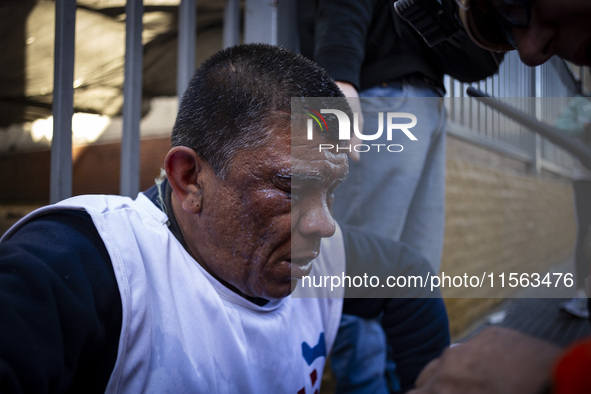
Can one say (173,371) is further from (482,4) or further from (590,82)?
(590,82)

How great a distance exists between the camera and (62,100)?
1.61m

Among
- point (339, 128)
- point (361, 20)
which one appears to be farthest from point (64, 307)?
point (361, 20)

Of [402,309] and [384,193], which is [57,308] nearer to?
Result: [402,309]

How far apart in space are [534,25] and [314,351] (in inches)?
39.7

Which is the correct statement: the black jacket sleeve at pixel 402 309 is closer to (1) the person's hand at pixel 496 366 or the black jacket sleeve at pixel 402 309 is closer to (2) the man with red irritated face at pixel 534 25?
(2) the man with red irritated face at pixel 534 25

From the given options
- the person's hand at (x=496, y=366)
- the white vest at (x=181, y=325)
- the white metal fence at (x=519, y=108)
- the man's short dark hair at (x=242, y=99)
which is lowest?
the white vest at (x=181, y=325)

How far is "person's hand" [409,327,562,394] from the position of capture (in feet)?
1.30

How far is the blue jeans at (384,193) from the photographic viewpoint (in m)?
1.62

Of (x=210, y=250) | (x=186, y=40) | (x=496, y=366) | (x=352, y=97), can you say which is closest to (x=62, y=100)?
(x=186, y=40)

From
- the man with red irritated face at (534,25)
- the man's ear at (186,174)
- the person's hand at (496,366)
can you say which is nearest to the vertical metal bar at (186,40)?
the man's ear at (186,174)

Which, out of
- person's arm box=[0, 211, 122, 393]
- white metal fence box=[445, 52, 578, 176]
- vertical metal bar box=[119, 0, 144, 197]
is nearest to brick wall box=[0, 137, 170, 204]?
vertical metal bar box=[119, 0, 144, 197]

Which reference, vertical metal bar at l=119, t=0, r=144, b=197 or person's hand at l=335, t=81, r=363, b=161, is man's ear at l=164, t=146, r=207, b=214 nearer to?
person's hand at l=335, t=81, r=363, b=161

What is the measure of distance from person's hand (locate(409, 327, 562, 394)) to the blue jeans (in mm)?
1182

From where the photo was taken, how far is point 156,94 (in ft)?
7.26
